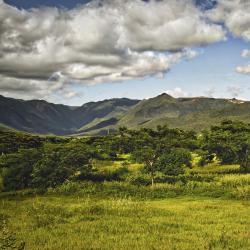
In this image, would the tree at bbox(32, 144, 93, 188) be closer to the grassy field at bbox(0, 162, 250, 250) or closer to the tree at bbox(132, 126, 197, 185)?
the grassy field at bbox(0, 162, 250, 250)

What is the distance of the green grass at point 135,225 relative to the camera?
28797mm

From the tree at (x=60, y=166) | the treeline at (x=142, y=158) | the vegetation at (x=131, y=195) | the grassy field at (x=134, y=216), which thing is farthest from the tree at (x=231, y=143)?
the tree at (x=60, y=166)

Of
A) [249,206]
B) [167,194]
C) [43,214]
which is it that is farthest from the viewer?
[167,194]

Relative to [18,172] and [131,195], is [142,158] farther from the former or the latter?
[18,172]

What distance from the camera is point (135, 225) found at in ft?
121

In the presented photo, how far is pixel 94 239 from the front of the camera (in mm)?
30578

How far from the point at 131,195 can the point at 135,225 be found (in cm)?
2538

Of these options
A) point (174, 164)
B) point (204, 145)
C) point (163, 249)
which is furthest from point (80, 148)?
point (163, 249)

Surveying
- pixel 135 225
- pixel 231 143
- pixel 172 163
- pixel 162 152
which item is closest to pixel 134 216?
pixel 135 225

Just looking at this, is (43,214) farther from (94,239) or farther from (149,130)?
Answer: (149,130)

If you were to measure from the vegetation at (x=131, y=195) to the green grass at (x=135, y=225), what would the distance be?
9cm

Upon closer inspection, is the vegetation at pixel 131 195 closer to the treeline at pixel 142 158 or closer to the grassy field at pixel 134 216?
the grassy field at pixel 134 216

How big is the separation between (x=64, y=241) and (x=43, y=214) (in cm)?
1572

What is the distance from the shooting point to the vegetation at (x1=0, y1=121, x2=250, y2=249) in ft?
101
